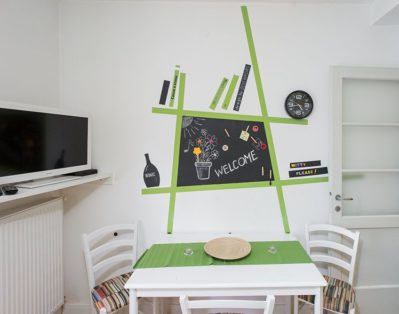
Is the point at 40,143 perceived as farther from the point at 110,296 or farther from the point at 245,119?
the point at 245,119

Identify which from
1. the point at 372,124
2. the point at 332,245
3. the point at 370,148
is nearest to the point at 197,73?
the point at 372,124

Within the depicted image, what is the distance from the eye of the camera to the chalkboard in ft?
7.09

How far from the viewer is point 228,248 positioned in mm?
1768

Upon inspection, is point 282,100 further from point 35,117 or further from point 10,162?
point 10,162

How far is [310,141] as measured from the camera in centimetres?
218

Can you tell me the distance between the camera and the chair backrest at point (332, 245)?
6.25ft

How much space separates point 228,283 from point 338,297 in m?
0.88

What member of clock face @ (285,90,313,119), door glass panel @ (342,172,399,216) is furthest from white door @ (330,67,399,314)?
clock face @ (285,90,313,119)

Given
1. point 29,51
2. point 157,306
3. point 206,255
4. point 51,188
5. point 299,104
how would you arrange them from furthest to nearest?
point 299,104, point 157,306, point 29,51, point 206,255, point 51,188

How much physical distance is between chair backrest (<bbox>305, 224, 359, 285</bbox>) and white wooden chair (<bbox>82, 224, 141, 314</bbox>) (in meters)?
1.44

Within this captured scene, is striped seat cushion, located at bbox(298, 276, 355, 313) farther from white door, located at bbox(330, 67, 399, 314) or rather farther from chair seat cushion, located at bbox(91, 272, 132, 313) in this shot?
chair seat cushion, located at bbox(91, 272, 132, 313)

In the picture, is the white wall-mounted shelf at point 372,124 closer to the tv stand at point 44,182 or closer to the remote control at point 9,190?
the tv stand at point 44,182

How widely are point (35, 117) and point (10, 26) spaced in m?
0.65

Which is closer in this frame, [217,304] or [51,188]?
[217,304]
